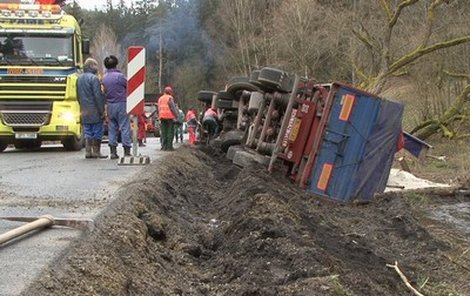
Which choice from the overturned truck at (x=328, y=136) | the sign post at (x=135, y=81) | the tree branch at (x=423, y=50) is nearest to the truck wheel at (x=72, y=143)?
the sign post at (x=135, y=81)

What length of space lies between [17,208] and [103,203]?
712 millimetres

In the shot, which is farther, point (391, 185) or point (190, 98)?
point (190, 98)

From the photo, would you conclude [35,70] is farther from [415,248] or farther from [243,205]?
[415,248]

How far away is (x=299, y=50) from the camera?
34.8 metres

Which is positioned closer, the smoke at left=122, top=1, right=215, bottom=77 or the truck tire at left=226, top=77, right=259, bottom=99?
the truck tire at left=226, top=77, right=259, bottom=99

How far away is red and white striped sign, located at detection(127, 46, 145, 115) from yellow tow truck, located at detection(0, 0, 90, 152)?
3584mm

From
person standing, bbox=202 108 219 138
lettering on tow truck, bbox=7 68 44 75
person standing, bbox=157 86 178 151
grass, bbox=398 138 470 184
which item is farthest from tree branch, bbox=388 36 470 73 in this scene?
lettering on tow truck, bbox=7 68 44 75

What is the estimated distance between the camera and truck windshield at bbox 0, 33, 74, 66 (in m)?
13.3

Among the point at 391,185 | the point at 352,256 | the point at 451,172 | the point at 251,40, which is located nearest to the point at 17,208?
the point at 352,256

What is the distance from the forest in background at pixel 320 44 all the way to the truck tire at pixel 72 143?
26.0ft

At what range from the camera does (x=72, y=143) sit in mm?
13914

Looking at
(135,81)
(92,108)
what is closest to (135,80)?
(135,81)

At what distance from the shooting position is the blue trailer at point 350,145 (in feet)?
31.0

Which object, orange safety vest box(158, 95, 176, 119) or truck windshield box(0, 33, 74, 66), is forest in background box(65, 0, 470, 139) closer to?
orange safety vest box(158, 95, 176, 119)
